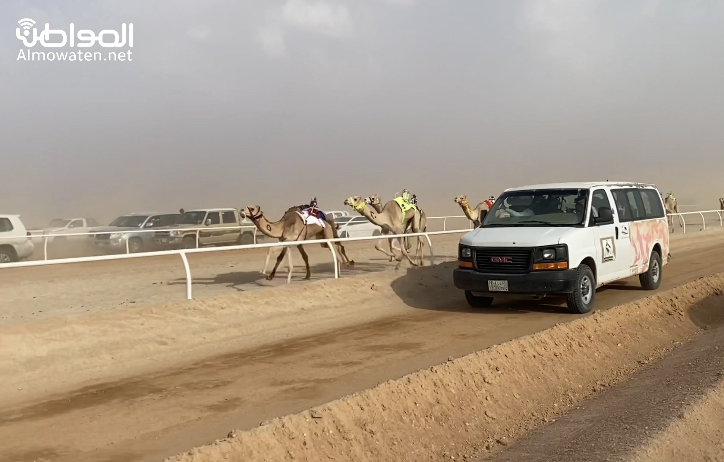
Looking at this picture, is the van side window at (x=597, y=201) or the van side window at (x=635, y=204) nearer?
the van side window at (x=597, y=201)

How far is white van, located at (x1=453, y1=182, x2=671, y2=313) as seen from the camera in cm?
1081

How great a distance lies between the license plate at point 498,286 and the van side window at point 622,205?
303 centimetres

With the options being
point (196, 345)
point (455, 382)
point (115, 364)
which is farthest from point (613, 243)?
point (115, 364)

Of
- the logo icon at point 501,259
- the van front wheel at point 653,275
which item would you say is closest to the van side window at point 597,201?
the logo icon at point 501,259

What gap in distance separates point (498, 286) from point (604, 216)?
247 centimetres

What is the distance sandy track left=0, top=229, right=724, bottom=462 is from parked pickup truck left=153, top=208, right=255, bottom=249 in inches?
516

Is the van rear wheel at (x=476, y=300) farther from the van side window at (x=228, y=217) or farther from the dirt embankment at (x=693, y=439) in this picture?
the van side window at (x=228, y=217)

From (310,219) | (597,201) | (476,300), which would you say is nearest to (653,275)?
(597,201)

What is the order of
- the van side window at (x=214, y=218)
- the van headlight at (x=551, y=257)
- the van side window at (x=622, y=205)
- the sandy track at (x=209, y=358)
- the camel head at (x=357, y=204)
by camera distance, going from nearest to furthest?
1. the sandy track at (x=209, y=358)
2. the van headlight at (x=551, y=257)
3. the van side window at (x=622, y=205)
4. the camel head at (x=357, y=204)
5. the van side window at (x=214, y=218)

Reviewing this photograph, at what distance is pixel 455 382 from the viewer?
715 cm

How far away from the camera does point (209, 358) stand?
8.87 metres

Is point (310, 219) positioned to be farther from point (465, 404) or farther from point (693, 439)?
point (693, 439)

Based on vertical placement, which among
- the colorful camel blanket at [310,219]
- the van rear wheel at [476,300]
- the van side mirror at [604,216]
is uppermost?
the van side mirror at [604,216]

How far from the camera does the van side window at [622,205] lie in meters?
12.6
